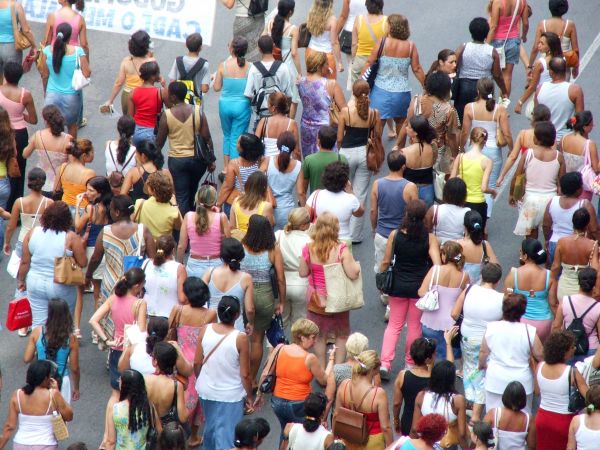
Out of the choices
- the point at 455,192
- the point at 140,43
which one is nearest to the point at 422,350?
the point at 455,192

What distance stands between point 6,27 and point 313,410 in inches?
332

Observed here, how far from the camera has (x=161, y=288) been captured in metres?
12.1

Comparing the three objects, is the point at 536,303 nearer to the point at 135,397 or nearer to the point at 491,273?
the point at 491,273

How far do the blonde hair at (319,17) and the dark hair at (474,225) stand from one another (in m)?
4.74

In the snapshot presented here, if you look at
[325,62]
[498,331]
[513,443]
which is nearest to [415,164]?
[325,62]

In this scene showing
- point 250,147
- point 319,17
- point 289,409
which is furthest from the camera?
point 319,17

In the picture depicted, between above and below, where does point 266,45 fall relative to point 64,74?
above

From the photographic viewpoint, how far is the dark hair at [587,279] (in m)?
11.5

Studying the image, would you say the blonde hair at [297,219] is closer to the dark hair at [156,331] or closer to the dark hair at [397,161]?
the dark hair at [397,161]

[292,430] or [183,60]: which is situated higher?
[183,60]

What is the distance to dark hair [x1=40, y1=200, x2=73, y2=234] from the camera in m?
12.5

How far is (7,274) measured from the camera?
48.8 feet

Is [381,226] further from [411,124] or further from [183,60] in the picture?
[183,60]

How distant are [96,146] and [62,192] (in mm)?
3019
